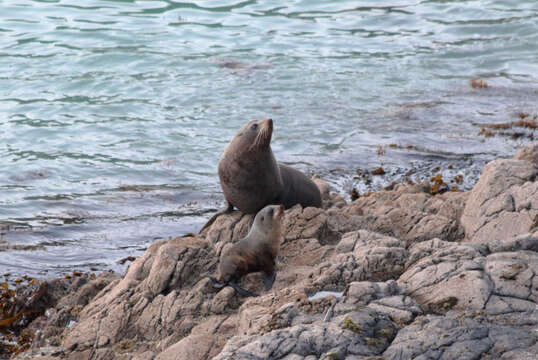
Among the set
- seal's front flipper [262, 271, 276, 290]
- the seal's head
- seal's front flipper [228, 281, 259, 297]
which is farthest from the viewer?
the seal's head

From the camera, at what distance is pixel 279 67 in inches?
747

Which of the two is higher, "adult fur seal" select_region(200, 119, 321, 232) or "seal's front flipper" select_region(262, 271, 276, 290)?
"adult fur seal" select_region(200, 119, 321, 232)

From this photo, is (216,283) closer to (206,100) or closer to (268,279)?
(268,279)

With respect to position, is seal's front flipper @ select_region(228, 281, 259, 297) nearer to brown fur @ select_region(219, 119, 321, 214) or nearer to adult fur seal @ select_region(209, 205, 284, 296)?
adult fur seal @ select_region(209, 205, 284, 296)

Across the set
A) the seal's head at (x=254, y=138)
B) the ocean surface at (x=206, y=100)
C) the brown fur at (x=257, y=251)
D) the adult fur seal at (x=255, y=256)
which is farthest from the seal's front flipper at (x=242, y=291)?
the ocean surface at (x=206, y=100)

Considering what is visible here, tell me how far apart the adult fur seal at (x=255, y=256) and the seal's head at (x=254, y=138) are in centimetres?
165

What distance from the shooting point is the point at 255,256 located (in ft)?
21.2

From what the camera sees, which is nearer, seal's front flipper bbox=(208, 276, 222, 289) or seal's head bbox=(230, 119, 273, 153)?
seal's front flipper bbox=(208, 276, 222, 289)

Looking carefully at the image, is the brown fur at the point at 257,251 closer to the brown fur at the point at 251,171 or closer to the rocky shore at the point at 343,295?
the rocky shore at the point at 343,295

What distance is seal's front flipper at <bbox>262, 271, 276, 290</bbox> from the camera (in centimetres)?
640

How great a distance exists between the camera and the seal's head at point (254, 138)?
26.9ft

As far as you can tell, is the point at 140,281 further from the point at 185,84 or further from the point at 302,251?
the point at 185,84

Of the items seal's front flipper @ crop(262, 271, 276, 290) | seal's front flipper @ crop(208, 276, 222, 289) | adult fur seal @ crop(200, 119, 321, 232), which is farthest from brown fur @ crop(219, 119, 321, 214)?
seal's front flipper @ crop(208, 276, 222, 289)

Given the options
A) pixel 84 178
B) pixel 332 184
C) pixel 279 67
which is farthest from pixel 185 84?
pixel 332 184
